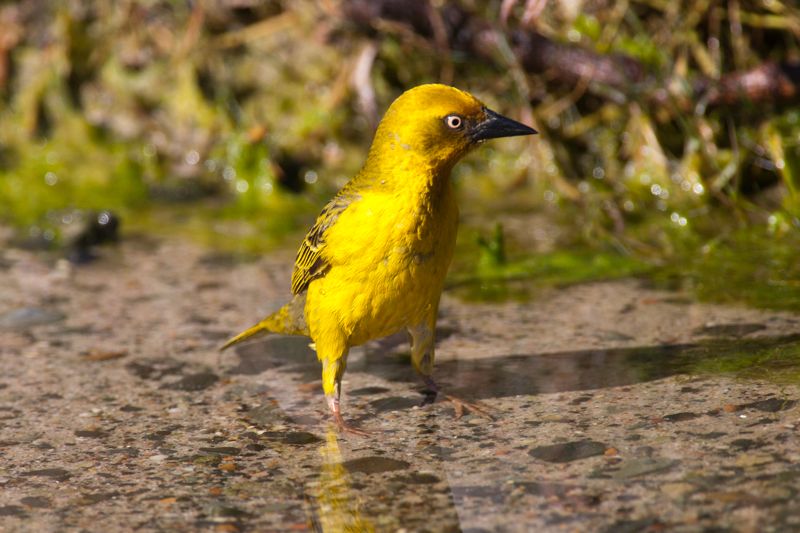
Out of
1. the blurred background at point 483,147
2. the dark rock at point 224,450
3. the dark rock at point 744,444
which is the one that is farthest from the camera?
the blurred background at point 483,147

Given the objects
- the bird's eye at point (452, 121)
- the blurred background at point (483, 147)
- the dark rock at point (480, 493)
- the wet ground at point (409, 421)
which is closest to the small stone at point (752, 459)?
the wet ground at point (409, 421)

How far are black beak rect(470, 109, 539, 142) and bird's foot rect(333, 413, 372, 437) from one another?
3.51 feet

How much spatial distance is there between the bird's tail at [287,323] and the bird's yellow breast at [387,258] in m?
0.30

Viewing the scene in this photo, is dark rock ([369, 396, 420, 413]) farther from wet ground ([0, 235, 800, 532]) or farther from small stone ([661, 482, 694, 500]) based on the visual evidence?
small stone ([661, 482, 694, 500])

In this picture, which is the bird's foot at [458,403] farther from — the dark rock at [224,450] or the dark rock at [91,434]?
the dark rock at [91,434]

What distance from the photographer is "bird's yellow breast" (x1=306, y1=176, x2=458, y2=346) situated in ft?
12.2

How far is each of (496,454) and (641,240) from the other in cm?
264

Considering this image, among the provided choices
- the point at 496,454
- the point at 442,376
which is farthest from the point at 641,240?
the point at 496,454

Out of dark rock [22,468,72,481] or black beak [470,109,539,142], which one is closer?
dark rock [22,468,72,481]

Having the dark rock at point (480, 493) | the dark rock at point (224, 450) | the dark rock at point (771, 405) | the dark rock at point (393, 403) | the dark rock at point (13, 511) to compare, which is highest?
the dark rock at point (771, 405)

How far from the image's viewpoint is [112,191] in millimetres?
7621

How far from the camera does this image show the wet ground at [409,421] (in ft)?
9.51

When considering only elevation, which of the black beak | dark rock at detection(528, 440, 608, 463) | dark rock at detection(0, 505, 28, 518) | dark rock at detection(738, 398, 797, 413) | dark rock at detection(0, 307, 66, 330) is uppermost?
the black beak

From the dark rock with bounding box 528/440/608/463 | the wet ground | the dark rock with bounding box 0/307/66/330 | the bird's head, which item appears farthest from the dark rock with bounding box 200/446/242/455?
the dark rock with bounding box 0/307/66/330
